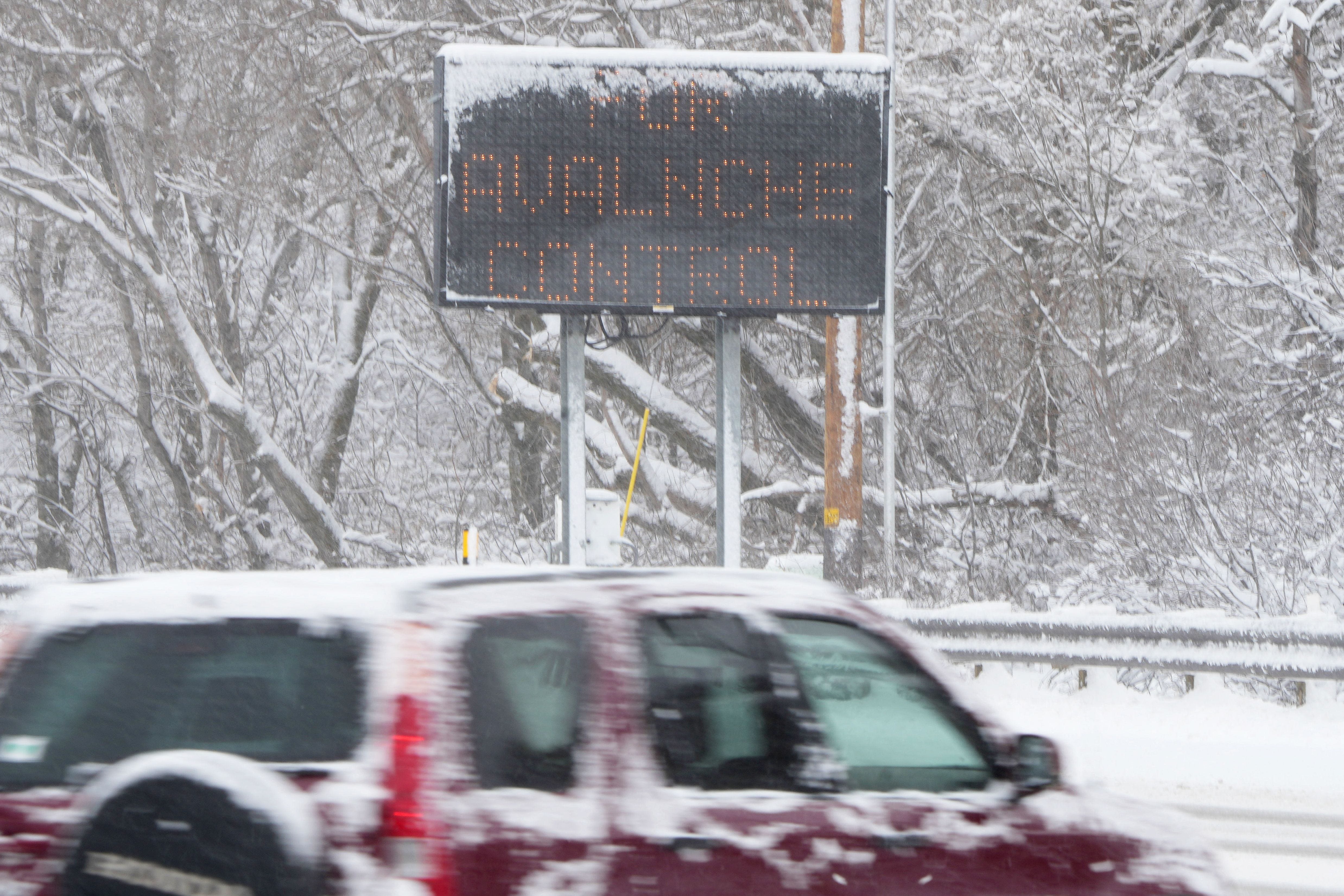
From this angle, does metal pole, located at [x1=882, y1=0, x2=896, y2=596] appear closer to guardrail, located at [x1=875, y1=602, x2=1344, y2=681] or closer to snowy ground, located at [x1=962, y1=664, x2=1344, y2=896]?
snowy ground, located at [x1=962, y1=664, x2=1344, y2=896]

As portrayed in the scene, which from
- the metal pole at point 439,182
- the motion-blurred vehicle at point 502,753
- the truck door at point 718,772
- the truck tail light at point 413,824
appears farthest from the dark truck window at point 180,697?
the metal pole at point 439,182

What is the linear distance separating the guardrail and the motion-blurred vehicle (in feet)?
23.1

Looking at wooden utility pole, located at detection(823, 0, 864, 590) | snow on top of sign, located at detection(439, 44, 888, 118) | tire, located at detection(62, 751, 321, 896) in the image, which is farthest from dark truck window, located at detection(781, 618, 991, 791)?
wooden utility pole, located at detection(823, 0, 864, 590)

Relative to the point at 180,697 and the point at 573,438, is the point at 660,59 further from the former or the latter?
the point at 180,697

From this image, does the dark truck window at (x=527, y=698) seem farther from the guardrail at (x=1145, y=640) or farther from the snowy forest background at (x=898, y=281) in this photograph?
the snowy forest background at (x=898, y=281)

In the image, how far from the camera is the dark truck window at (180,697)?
3.22m

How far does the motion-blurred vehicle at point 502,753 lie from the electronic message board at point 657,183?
8.71m

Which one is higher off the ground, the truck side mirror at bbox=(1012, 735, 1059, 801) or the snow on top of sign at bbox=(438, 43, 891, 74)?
the snow on top of sign at bbox=(438, 43, 891, 74)

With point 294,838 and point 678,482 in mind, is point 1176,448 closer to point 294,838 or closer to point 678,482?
point 678,482

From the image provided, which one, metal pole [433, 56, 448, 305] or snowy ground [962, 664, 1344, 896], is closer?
snowy ground [962, 664, 1344, 896]

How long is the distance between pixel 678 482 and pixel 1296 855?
14205 mm

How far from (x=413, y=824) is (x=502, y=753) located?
8.9 inches

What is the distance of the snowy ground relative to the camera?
7585 millimetres

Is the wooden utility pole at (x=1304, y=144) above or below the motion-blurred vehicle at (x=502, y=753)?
above
